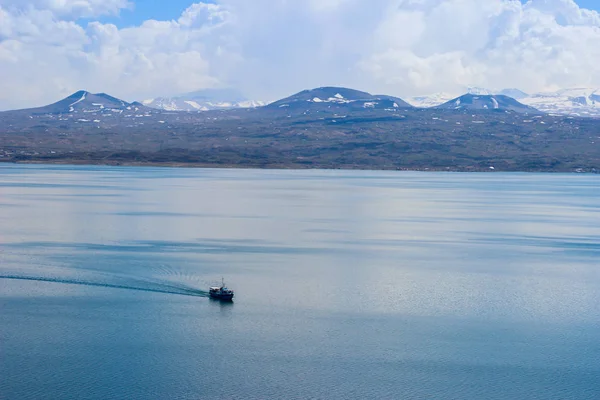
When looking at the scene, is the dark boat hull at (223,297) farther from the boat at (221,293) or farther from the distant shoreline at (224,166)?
the distant shoreline at (224,166)

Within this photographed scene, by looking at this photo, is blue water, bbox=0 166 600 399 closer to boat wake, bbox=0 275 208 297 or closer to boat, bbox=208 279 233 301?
boat wake, bbox=0 275 208 297

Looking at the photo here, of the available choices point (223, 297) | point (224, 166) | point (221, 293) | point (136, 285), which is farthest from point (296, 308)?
point (224, 166)

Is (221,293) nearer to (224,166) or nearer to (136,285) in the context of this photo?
(136,285)

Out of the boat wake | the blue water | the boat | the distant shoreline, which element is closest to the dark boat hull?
the boat

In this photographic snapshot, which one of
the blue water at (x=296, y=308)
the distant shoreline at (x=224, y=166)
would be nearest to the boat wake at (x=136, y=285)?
the blue water at (x=296, y=308)

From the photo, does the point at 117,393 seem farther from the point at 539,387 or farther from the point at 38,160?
the point at 38,160

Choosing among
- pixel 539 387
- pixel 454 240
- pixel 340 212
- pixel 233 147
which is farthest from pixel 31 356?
pixel 233 147

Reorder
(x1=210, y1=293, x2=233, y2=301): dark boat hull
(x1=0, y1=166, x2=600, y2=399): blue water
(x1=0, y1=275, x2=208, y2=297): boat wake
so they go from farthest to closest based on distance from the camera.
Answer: (x1=0, y1=275, x2=208, y2=297): boat wake < (x1=210, y1=293, x2=233, y2=301): dark boat hull < (x1=0, y1=166, x2=600, y2=399): blue water
